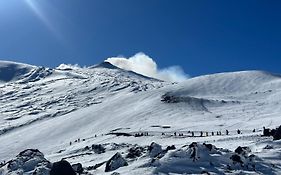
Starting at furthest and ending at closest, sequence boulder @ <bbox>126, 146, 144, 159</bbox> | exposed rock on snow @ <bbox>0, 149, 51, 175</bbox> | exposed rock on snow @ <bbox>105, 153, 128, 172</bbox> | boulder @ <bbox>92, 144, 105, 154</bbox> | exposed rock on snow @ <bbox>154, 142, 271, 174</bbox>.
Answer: boulder @ <bbox>92, 144, 105, 154</bbox> → boulder @ <bbox>126, 146, 144, 159</bbox> → exposed rock on snow @ <bbox>0, 149, 51, 175</bbox> → exposed rock on snow @ <bbox>105, 153, 128, 172</bbox> → exposed rock on snow @ <bbox>154, 142, 271, 174</bbox>

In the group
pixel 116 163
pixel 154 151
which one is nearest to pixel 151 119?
pixel 154 151

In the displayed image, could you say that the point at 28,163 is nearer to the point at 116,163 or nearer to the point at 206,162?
the point at 116,163

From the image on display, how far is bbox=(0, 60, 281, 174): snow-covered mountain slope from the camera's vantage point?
64.1 m

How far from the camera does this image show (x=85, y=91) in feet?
583

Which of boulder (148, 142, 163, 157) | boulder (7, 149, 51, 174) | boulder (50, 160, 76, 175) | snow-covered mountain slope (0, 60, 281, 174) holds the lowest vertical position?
boulder (50, 160, 76, 175)

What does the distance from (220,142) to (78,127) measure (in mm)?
53223

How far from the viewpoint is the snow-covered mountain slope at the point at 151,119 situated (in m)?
64.1

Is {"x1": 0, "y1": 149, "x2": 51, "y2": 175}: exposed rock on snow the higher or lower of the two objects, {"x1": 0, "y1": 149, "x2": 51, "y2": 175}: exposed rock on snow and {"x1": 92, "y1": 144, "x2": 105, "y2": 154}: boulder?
the lower

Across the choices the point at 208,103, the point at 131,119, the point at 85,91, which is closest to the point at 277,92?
the point at 208,103

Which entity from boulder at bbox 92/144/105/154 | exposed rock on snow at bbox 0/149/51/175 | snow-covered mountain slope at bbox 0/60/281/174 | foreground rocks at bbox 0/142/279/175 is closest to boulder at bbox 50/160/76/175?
foreground rocks at bbox 0/142/279/175

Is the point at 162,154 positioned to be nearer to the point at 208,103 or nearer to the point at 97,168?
the point at 97,168

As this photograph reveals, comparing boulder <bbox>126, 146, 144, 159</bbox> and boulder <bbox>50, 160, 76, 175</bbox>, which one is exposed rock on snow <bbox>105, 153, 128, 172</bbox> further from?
boulder <bbox>126, 146, 144, 159</bbox>

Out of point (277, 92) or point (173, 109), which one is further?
point (277, 92)

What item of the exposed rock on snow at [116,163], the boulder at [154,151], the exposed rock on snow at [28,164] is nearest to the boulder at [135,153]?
the boulder at [154,151]
